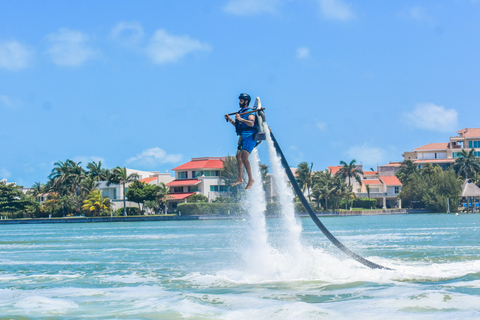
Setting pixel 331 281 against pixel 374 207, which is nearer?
pixel 331 281

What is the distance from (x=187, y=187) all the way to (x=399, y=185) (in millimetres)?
42488

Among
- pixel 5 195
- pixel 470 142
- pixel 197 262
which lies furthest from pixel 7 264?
pixel 470 142

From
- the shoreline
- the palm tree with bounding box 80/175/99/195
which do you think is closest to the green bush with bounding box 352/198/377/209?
Answer: the shoreline

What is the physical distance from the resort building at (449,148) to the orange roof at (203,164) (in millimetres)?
50323

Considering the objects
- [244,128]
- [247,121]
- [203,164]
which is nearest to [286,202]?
[244,128]

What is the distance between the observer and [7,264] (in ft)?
77.1

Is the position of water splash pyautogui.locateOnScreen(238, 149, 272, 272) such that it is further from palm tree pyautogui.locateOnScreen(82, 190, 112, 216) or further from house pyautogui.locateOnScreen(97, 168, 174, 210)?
house pyautogui.locateOnScreen(97, 168, 174, 210)

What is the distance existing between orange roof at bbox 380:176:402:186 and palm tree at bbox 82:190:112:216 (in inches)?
2120

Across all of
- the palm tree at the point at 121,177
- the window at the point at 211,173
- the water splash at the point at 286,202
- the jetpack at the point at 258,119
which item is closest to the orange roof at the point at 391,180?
the window at the point at 211,173

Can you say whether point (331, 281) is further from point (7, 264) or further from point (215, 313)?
point (7, 264)

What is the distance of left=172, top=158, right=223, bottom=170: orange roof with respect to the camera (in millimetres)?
106438

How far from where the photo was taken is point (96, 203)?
10169cm

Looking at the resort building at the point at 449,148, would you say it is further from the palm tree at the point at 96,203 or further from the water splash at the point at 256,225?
the water splash at the point at 256,225

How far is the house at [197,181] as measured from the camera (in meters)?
102
